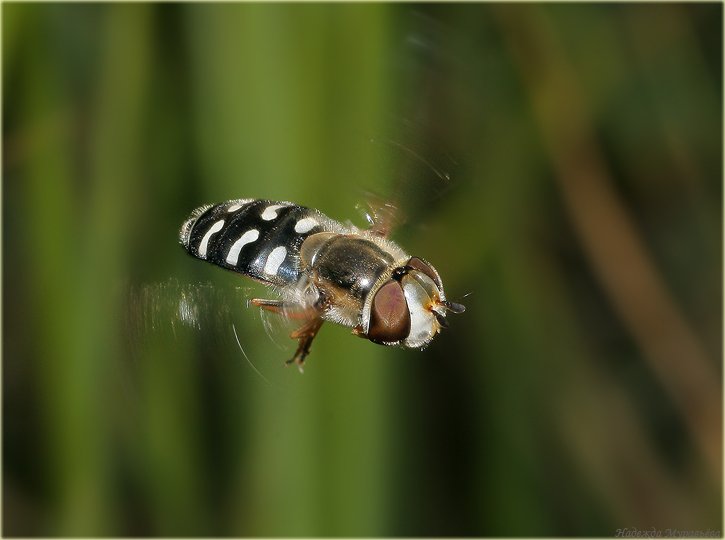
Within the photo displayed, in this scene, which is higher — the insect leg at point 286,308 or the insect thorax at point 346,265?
the insect thorax at point 346,265

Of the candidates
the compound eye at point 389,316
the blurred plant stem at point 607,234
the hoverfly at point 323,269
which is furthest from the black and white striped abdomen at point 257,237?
the blurred plant stem at point 607,234

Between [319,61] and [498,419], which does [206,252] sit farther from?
[498,419]

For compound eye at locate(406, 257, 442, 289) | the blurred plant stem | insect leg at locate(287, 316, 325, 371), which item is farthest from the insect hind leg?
the blurred plant stem

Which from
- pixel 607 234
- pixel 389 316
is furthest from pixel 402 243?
pixel 607 234

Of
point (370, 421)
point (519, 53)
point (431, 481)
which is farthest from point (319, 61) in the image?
point (431, 481)

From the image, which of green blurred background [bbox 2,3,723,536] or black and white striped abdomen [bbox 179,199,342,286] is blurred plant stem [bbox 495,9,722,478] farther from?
black and white striped abdomen [bbox 179,199,342,286]

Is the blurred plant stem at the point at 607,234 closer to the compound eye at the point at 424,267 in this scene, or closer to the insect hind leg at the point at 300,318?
the compound eye at the point at 424,267
